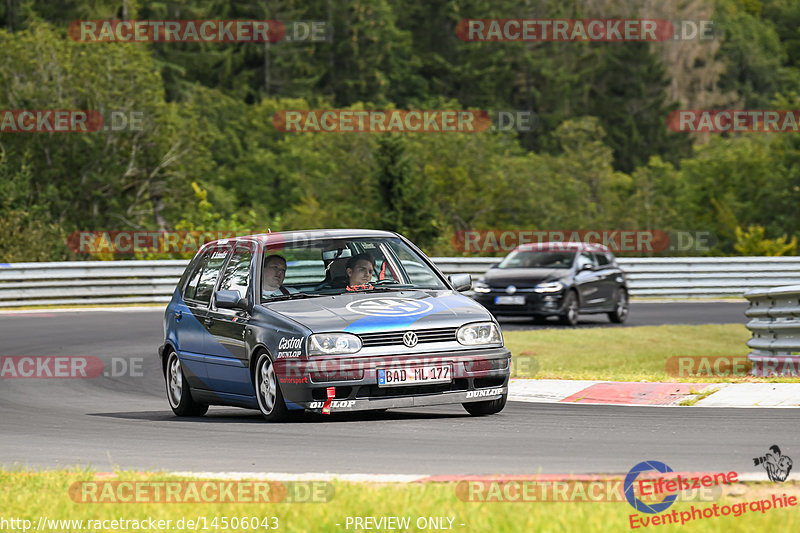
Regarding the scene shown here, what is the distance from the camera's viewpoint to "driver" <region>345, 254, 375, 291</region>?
436 inches

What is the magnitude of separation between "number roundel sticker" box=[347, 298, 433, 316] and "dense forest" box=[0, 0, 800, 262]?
2274 cm

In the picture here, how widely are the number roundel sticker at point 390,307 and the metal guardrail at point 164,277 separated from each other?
59.9 ft

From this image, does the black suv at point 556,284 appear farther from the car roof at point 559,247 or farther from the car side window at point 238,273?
the car side window at point 238,273

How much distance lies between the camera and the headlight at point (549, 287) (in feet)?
78.7

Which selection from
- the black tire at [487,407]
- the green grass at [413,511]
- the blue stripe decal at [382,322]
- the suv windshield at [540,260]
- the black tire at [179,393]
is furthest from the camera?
the suv windshield at [540,260]

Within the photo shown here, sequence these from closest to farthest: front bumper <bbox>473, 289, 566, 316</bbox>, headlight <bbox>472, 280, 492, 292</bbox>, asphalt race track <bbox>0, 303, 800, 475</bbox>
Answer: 1. asphalt race track <bbox>0, 303, 800, 475</bbox>
2. front bumper <bbox>473, 289, 566, 316</bbox>
3. headlight <bbox>472, 280, 492, 292</bbox>

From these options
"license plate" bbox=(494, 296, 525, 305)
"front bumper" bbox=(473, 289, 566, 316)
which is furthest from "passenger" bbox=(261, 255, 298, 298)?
"license plate" bbox=(494, 296, 525, 305)

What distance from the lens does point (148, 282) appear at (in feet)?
93.3

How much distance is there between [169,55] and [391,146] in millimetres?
37169

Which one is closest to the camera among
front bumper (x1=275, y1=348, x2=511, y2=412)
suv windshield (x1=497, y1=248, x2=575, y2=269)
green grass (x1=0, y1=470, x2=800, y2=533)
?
green grass (x1=0, y1=470, x2=800, y2=533)

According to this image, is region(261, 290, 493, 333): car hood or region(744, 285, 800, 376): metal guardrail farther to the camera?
region(744, 285, 800, 376): metal guardrail

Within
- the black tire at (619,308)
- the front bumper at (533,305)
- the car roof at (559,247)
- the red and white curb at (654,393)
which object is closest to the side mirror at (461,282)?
the red and white curb at (654,393)

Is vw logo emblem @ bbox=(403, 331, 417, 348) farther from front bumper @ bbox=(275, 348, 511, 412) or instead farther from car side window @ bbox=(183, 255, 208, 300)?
car side window @ bbox=(183, 255, 208, 300)

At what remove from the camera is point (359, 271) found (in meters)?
11.2
